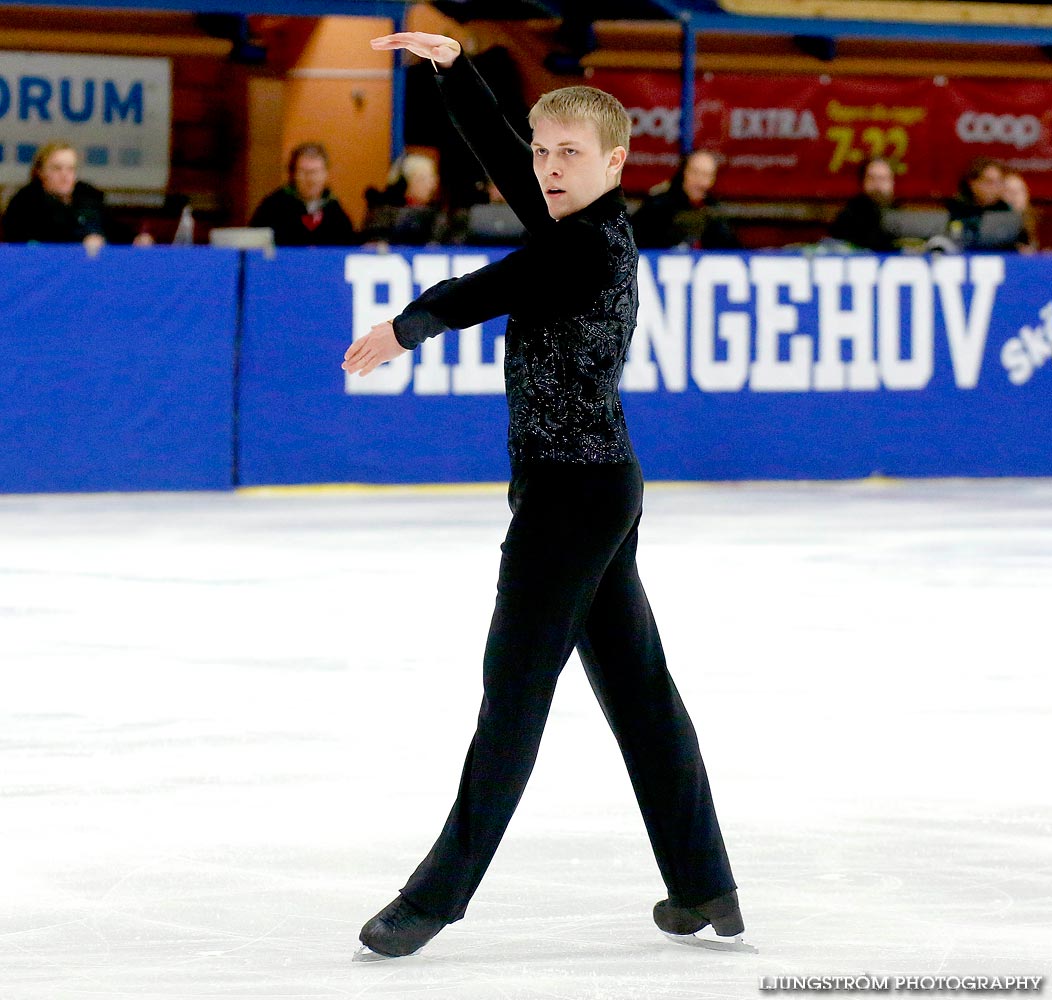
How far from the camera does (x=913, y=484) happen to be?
13102 mm

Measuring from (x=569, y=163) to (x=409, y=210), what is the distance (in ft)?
28.1

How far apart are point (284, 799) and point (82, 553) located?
180 inches

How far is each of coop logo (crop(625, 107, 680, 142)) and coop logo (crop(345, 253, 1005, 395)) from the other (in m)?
6.83

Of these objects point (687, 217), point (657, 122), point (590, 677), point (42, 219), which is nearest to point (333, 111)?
point (657, 122)

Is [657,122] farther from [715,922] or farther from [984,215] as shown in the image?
[715,922]

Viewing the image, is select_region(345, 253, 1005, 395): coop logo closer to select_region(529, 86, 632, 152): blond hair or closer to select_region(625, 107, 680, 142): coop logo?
select_region(625, 107, 680, 142): coop logo

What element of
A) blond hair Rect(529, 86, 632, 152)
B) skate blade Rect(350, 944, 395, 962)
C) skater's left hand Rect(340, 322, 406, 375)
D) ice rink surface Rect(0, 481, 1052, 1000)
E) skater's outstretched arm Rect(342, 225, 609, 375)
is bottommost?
ice rink surface Rect(0, 481, 1052, 1000)

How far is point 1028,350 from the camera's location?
13.3 metres

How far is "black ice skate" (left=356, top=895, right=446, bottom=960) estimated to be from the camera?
388 centimetres

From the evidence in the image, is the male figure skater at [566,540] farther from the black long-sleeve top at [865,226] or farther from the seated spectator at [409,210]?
the black long-sleeve top at [865,226]

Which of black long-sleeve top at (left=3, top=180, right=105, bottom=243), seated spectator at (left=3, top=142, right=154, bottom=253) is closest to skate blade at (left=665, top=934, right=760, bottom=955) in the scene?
seated spectator at (left=3, top=142, right=154, bottom=253)

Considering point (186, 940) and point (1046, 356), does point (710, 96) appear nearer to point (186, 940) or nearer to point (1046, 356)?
point (1046, 356)

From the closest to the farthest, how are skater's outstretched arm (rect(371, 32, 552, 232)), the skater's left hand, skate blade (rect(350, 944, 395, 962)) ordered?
the skater's left hand < skate blade (rect(350, 944, 395, 962)) < skater's outstretched arm (rect(371, 32, 552, 232))

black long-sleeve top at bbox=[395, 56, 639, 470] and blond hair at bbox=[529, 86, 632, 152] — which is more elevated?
blond hair at bbox=[529, 86, 632, 152]
